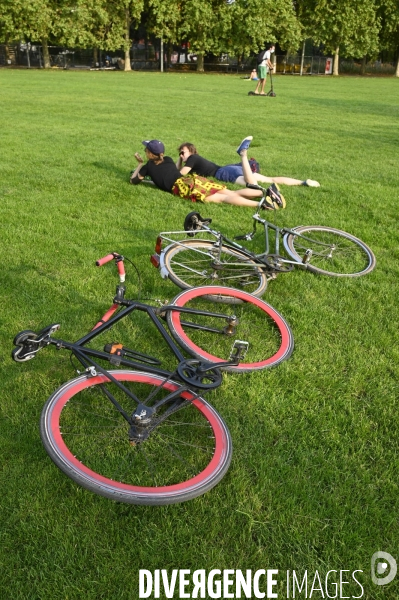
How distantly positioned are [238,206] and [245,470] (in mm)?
4969

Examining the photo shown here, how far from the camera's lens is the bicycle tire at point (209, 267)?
14.9 feet

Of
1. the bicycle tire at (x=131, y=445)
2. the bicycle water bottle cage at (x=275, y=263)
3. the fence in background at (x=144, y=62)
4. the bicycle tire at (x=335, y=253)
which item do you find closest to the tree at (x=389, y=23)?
the fence in background at (x=144, y=62)

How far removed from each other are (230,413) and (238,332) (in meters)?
0.98

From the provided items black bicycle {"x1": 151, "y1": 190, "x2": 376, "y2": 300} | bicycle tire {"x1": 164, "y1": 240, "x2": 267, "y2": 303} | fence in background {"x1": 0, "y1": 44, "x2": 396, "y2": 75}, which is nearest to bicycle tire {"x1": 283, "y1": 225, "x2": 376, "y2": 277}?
black bicycle {"x1": 151, "y1": 190, "x2": 376, "y2": 300}

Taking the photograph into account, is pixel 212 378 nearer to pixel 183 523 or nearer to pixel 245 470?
pixel 245 470

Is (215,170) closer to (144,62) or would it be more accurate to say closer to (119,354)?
→ (119,354)

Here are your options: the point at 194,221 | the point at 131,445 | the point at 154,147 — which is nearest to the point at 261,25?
the point at 154,147

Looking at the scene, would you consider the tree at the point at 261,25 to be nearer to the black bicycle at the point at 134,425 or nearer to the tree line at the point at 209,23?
the tree line at the point at 209,23

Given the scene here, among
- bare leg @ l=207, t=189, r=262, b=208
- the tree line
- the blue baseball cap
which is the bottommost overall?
bare leg @ l=207, t=189, r=262, b=208

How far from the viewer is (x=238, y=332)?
3.96m

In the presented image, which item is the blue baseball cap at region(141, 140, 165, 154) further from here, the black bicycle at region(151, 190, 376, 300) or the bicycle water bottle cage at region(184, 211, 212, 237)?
the bicycle water bottle cage at region(184, 211, 212, 237)

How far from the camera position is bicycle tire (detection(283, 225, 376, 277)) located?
16.7 ft

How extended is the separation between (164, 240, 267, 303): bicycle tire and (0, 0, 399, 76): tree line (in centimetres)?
4374

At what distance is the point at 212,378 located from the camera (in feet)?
9.70
